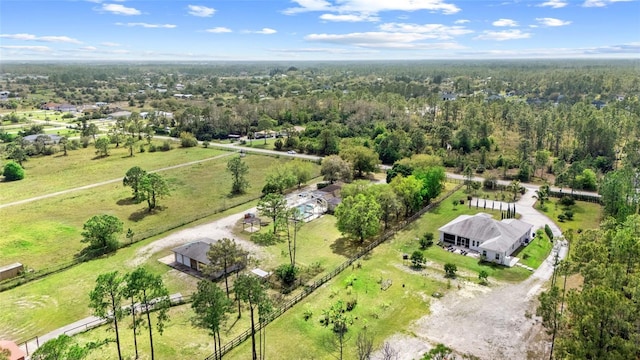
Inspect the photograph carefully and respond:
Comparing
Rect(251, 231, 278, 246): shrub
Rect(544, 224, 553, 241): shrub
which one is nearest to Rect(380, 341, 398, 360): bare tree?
Rect(251, 231, 278, 246): shrub

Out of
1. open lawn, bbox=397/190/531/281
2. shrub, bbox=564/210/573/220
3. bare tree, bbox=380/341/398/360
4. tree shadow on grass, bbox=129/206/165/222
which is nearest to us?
bare tree, bbox=380/341/398/360

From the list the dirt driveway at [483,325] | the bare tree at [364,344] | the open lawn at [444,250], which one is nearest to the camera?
the bare tree at [364,344]

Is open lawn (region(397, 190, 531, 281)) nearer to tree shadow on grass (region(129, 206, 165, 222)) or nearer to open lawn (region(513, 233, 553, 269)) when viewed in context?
open lawn (region(513, 233, 553, 269))

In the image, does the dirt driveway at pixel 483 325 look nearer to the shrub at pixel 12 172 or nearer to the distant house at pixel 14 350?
the distant house at pixel 14 350

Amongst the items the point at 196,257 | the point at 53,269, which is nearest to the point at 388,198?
the point at 196,257

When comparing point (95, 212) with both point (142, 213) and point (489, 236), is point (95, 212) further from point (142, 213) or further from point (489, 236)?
point (489, 236)

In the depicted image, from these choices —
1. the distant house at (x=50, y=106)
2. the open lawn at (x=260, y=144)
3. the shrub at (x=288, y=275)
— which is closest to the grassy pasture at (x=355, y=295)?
the shrub at (x=288, y=275)

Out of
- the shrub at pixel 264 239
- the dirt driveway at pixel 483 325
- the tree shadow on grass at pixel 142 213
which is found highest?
the tree shadow on grass at pixel 142 213
